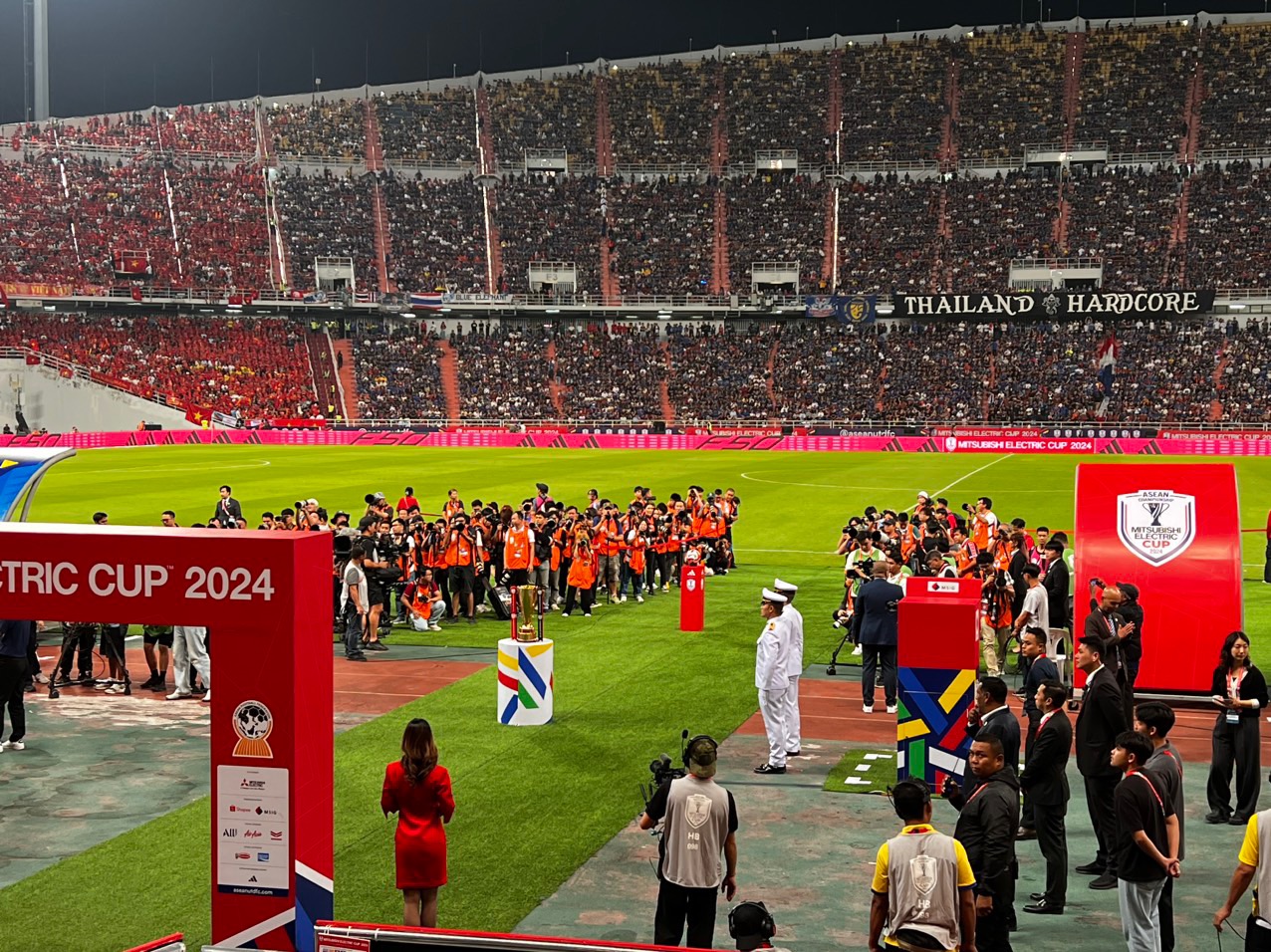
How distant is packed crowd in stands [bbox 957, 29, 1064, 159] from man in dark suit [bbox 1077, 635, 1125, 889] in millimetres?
79668

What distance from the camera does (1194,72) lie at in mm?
84125

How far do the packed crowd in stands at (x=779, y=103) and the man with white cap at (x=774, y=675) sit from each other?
78.2 metres

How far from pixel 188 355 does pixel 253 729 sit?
243 feet

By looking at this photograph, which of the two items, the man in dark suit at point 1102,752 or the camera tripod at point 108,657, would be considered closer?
the man in dark suit at point 1102,752

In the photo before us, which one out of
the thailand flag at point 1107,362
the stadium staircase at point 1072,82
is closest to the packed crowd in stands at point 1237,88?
the stadium staircase at point 1072,82

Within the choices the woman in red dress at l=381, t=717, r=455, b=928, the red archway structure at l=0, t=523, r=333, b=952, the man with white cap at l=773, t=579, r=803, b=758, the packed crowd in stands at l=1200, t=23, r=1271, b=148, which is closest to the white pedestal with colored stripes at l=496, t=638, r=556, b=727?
the man with white cap at l=773, t=579, r=803, b=758

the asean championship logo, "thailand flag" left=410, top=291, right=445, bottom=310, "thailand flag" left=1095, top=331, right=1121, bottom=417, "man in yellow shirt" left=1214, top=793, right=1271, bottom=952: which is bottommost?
"man in yellow shirt" left=1214, top=793, right=1271, bottom=952

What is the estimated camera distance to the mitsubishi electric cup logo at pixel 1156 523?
52.7 ft

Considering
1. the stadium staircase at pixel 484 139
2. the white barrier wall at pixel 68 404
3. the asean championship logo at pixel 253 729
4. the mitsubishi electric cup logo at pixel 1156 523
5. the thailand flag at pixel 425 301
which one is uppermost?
the stadium staircase at pixel 484 139

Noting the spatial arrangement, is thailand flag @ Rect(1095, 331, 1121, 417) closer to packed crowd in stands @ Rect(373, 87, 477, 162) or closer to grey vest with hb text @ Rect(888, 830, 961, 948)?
packed crowd in stands @ Rect(373, 87, 477, 162)

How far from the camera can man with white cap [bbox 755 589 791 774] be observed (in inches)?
508

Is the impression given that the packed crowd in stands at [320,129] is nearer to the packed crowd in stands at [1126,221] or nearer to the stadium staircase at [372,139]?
the stadium staircase at [372,139]

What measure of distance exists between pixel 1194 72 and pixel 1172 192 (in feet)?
37.8

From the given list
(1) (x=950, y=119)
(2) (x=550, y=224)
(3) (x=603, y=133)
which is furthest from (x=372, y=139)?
(1) (x=950, y=119)
